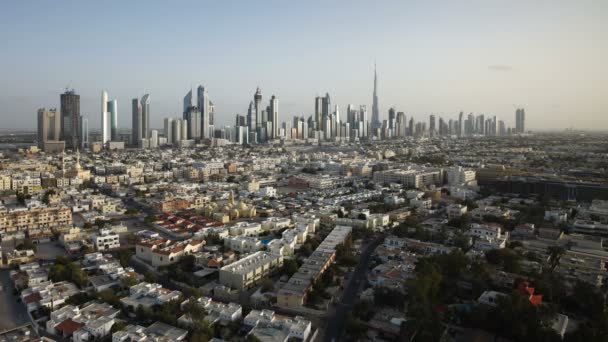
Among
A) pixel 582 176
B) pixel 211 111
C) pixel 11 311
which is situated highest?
pixel 211 111

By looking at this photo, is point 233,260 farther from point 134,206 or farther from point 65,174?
point 65,174

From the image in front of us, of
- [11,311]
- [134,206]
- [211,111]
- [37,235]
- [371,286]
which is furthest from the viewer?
[211,111]

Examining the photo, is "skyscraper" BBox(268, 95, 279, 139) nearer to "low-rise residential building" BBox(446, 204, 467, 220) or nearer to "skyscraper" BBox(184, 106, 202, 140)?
"skyscraper" BBox(184, 106, 202, 140)

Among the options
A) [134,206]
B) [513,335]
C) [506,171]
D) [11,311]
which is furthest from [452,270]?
[506,171]

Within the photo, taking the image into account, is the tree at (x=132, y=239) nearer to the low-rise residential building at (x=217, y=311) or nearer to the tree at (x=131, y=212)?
the tree at (x=131, y=212)

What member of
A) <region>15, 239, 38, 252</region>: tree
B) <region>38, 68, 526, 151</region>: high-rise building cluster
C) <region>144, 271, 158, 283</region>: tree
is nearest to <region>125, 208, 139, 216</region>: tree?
<region>15, 239, 38, 252</region>: tree

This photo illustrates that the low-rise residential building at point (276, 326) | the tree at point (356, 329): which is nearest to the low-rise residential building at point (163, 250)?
the low-rise residential building at point (276, 326)

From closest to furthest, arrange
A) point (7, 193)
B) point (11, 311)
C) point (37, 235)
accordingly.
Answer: point (11, 311), point (37, 235), point (7, 193)

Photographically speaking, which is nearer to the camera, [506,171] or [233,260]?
[233,260]
